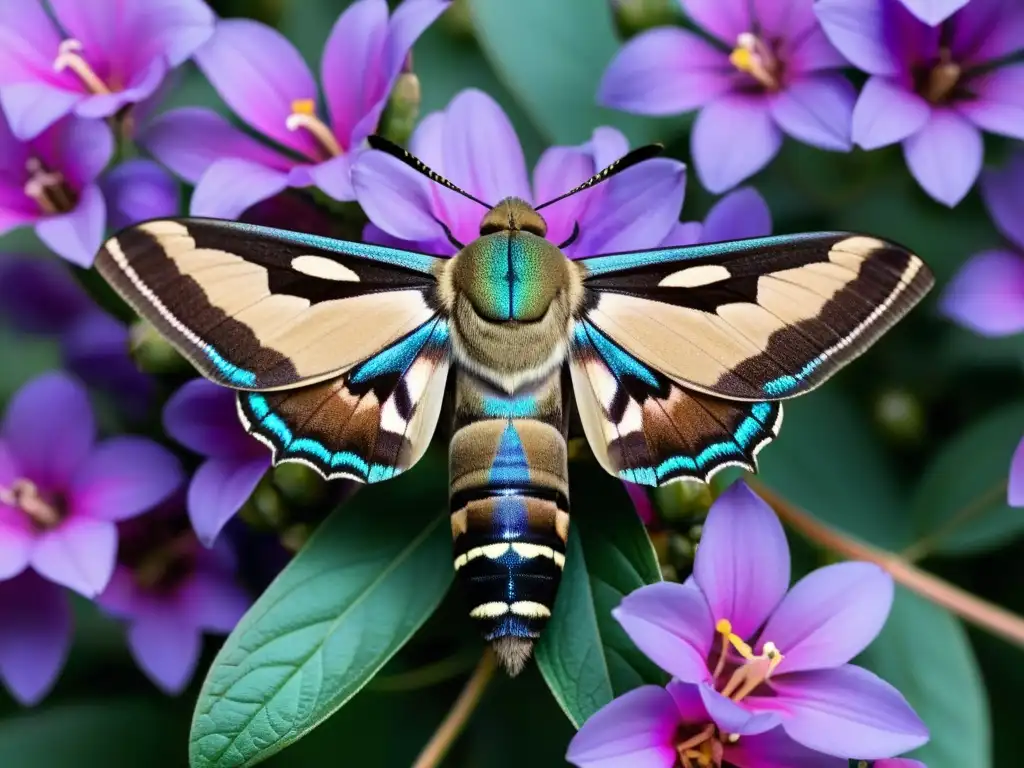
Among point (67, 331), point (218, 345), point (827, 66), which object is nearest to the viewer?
point (218, 345)

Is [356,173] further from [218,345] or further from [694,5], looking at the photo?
[694,5]

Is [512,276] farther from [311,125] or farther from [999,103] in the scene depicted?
[999,103]

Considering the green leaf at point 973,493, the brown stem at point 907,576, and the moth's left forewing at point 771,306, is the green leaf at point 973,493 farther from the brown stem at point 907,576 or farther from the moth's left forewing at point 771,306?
the moth's left forewing at point 771,306

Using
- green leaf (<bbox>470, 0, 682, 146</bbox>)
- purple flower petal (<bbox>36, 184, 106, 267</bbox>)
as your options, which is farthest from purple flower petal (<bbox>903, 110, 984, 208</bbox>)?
purple flower petal (<bbox>36, 184, 106, 267</bbox>)

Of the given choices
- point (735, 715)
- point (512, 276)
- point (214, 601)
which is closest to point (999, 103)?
point (512, 276)

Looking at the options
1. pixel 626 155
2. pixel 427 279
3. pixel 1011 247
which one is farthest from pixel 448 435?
pixel 1011 247

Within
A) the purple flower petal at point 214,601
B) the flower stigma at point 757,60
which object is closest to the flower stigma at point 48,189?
the purple flower petal at point 214,601
